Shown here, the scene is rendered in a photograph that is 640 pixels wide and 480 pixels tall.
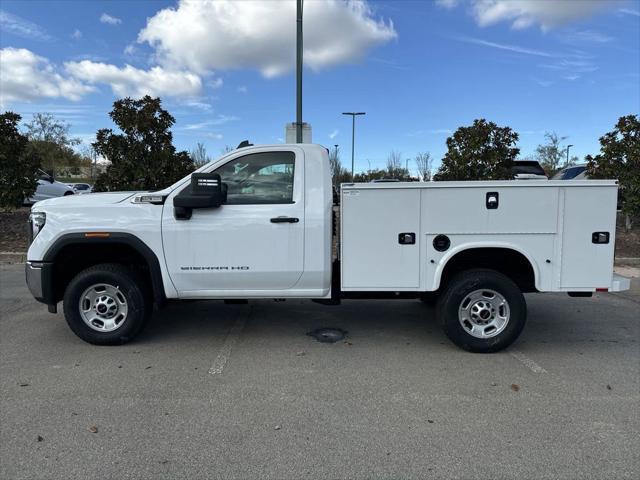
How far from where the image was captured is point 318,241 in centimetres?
475

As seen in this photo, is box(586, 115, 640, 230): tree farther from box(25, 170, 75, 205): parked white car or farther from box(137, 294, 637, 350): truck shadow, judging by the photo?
box(25, 170, 75, 205): parked white car

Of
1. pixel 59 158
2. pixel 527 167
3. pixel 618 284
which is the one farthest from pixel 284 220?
pixel 59 158

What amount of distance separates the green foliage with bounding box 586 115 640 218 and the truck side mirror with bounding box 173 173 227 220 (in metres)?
9.69

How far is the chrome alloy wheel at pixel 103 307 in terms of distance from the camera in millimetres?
4922

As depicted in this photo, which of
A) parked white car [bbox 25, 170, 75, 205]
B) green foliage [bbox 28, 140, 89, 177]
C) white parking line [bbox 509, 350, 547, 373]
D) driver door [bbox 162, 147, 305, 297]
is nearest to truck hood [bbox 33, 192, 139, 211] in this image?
driver door [bbox 162, 147, 305, 297]

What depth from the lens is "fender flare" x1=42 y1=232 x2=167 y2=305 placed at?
4.74 meters

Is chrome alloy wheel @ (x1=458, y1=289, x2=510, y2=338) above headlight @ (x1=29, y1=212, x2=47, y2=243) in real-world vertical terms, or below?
below

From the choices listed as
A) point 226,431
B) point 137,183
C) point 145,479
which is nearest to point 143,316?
point 226,431

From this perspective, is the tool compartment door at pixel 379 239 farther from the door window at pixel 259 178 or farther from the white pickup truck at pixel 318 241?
the door window at pixel 259 178

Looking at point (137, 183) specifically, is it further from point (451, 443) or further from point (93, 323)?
point (451, 443)

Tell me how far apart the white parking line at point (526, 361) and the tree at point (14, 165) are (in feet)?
38.4

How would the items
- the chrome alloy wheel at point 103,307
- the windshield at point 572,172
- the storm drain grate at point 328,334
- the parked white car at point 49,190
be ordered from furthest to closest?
1. the parked white car at point 49,190
2. the windshield at point 572,172
3. the storm drain grate at point 328,334
4. the chrome alloy wheel at point 103,307

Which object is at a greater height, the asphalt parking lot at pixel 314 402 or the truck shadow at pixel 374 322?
the truck shadow at pixel 374 322

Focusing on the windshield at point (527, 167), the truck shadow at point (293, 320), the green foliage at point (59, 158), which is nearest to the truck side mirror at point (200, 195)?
the truck shadow at point (293, 320)
